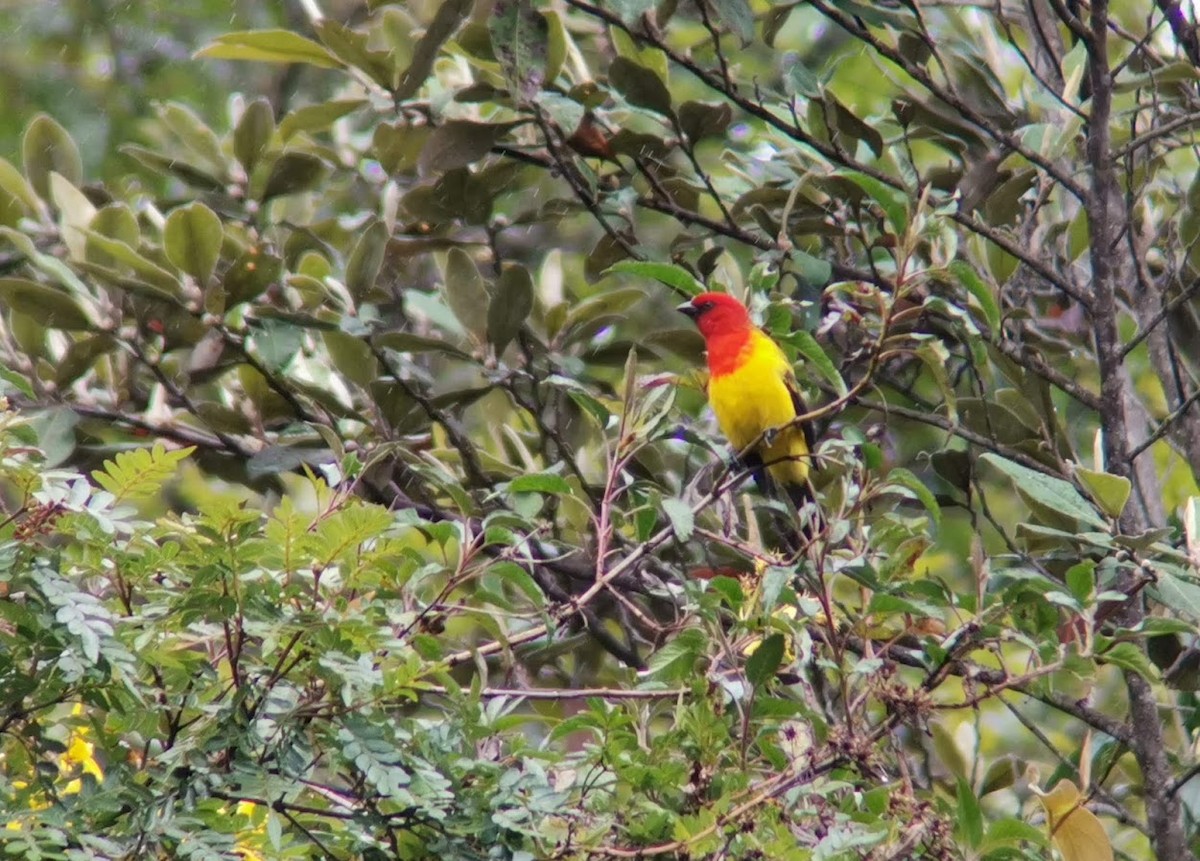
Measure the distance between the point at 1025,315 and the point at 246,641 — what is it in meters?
2.20

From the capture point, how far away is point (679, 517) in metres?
2.24

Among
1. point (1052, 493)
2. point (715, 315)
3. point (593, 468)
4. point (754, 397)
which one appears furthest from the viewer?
point (754, 397)

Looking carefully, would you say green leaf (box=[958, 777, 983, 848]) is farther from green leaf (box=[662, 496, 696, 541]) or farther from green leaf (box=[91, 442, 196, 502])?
green leaf (box=[91, 442, 196, 502])

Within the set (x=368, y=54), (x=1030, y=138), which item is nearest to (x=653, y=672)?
(x=1030, y=138)

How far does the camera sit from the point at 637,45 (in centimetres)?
369

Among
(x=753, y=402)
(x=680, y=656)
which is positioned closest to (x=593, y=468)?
(x=753, y=402)

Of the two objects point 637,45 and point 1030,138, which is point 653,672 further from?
point 637,45

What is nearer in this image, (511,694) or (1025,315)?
(511,694)

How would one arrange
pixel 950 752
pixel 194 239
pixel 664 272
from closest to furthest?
1. pixel 664 272
2. pixel 950 752
3. pixel 194 239

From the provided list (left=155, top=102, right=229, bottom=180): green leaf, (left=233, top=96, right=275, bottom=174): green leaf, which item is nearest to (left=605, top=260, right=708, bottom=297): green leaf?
(left=233, top=96, right=275, bottom=174): green leaf

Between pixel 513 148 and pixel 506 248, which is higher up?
pixel 513 148

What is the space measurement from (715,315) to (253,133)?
139 centimetres

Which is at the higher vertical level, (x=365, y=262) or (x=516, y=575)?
(x=516, y=575)

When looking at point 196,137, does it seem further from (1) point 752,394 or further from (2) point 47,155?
(1) point 752,394
